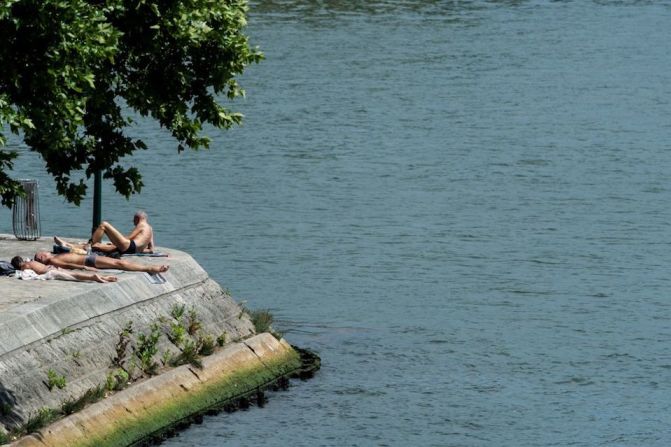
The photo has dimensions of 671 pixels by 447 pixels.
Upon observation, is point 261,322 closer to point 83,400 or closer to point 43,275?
point 43,275

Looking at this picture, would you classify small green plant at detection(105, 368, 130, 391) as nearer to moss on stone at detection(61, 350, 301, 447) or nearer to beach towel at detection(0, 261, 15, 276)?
moss on stone at detection(61, 350, 301, 447)

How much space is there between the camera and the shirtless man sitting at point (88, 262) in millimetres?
34562

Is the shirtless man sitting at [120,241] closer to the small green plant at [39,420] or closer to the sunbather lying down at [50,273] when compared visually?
the sunbather lying down at [50,273]

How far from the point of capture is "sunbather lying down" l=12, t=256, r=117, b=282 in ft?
111

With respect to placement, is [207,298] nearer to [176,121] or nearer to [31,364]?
[176,121]

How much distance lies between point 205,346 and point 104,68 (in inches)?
236

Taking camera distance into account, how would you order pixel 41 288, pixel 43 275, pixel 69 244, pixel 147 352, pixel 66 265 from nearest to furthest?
1. pixel 41 288
2. pixel 147 352
3. pixel 43 275
4. pixel 66 265
5. pixel 69 244

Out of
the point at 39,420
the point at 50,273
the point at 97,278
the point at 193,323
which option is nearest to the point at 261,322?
the point at 193,323

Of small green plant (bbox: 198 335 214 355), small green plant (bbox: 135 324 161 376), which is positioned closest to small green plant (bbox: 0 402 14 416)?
small green plant (bbox: 135 324 161 376)

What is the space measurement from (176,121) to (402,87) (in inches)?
2272

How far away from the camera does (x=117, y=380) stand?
3212cm

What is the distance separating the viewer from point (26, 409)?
29297 millimetres

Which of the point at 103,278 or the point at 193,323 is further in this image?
the point at 193,323

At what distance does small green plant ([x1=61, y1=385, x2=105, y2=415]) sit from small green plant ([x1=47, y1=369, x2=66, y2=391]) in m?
0.33
